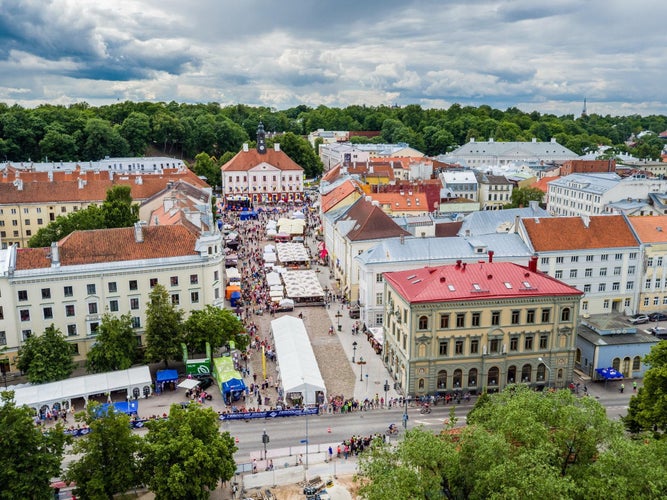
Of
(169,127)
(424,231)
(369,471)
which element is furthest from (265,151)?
(369,471)

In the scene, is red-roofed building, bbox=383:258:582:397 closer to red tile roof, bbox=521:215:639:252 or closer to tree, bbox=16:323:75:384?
red tile roof, bbox=521:215:639:252

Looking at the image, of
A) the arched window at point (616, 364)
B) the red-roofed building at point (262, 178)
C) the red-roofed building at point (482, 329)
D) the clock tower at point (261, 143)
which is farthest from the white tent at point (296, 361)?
the clock tower at point (261, 143)

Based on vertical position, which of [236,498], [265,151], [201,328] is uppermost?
[265,151]

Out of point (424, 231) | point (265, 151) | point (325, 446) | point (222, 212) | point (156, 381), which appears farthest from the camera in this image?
point (265, 151)

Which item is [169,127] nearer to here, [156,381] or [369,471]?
[156,381]

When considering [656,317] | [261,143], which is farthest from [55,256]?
[261,143]

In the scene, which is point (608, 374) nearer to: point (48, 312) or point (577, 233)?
point (577, 233)
